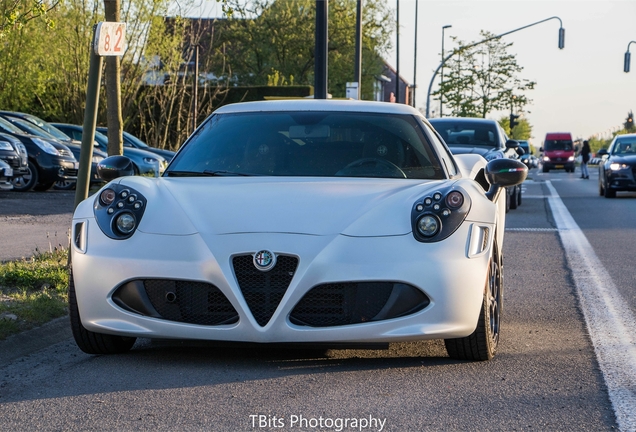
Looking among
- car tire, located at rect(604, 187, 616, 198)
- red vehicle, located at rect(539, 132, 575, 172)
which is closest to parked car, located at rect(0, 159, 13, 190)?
car tire, located at rect(604, 187, 616, 198)

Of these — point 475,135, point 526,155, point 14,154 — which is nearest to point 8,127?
point 14,154

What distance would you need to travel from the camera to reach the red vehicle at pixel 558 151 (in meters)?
67.0

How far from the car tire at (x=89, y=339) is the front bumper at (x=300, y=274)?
228 mm

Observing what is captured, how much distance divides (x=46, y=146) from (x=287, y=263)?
56.4 ft

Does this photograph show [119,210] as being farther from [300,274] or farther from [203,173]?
[300,274]

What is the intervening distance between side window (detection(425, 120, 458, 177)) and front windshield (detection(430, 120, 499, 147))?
11105 mm

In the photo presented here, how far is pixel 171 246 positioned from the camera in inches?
189

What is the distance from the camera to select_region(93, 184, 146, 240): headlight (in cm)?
498

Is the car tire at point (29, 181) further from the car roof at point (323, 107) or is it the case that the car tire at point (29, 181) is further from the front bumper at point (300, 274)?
the front bumper at point (300, 274)

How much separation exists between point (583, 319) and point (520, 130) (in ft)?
435

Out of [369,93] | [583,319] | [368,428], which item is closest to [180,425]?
[368,428]

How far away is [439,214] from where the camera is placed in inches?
194

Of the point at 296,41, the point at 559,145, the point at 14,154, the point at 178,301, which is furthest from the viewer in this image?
the point at 559,145

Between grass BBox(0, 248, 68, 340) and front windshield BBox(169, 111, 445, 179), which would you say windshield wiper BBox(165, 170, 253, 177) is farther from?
grass BBox(0, 248, 68, 340)
